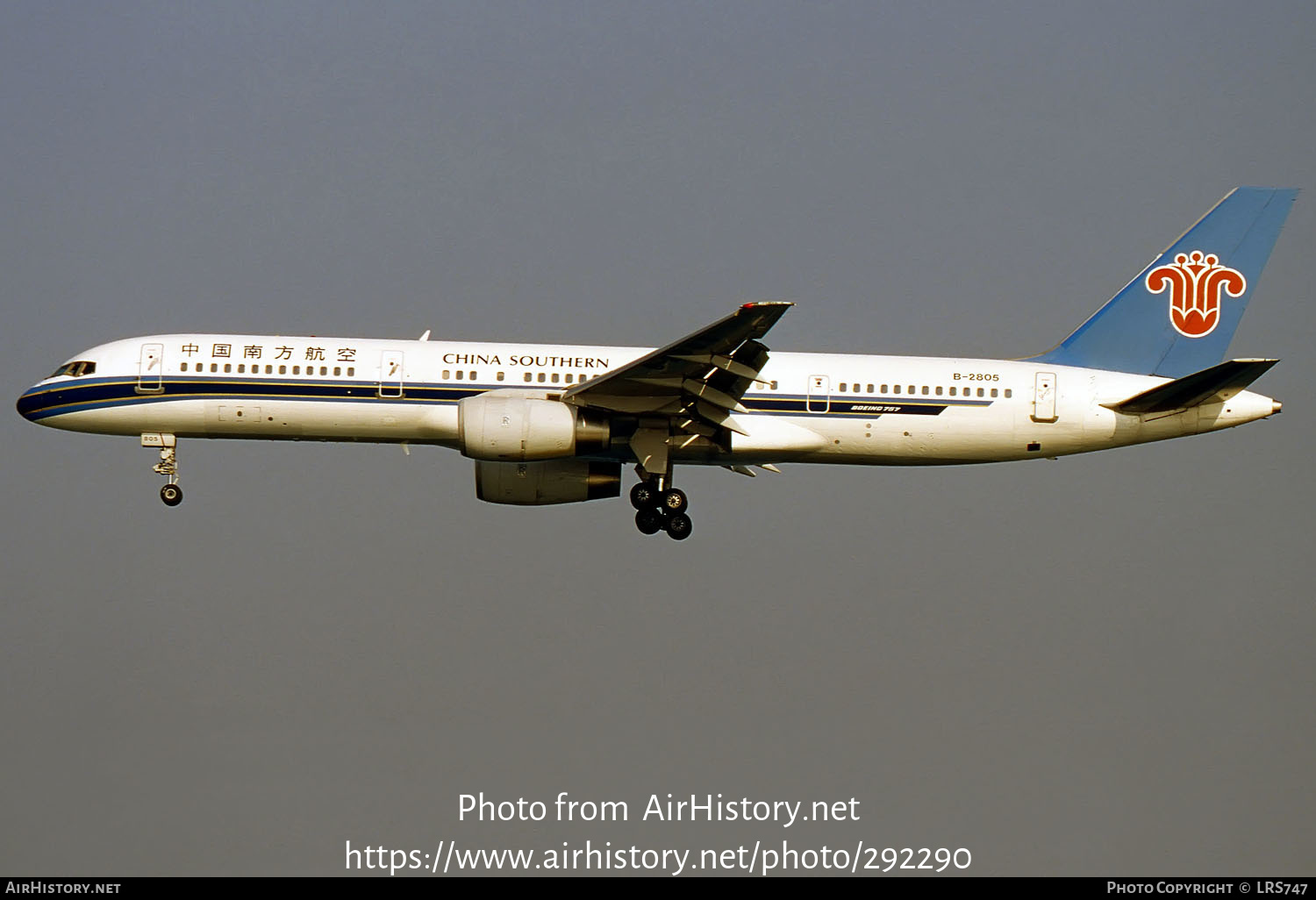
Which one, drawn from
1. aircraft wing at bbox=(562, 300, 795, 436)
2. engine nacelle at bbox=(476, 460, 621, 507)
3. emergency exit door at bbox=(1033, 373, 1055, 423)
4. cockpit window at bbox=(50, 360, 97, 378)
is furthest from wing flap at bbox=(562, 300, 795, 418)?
cockpit window at bbox=(50, 360, 97, 378)

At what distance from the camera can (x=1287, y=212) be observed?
40.3 metres

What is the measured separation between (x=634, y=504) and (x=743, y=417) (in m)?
3.28

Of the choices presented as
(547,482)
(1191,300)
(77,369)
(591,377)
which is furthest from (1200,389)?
(77,369)

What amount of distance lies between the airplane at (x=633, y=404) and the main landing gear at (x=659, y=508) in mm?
38

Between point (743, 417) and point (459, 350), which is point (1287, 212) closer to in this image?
point (743, 417)

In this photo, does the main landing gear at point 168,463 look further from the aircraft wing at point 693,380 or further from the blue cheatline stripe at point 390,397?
the aircraft wing at point 693,380

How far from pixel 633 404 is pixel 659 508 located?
10.1 ft

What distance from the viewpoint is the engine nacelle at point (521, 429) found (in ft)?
115

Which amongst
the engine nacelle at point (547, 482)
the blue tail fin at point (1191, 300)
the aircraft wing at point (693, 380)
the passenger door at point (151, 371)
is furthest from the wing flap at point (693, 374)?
the passenger door at point (151, 371)

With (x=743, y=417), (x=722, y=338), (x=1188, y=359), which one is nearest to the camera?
(x=722, y=338)

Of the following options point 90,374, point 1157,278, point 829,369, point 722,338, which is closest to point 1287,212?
point 1157,278

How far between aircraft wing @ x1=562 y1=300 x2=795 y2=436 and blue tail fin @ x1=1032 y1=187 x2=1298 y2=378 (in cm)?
827

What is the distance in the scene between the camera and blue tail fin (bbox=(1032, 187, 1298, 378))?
129 feet

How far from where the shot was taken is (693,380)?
116 ft
